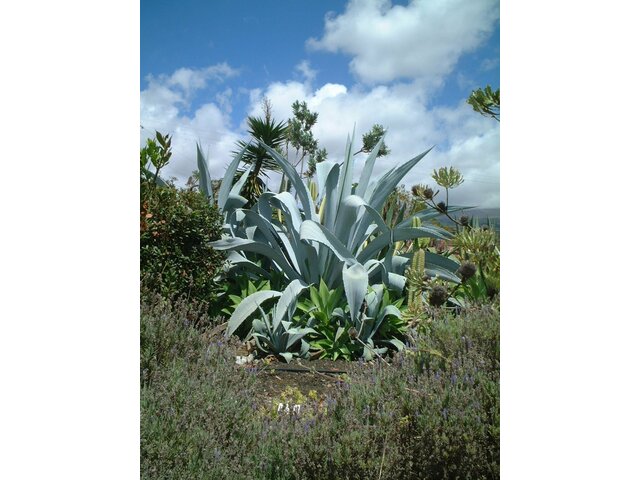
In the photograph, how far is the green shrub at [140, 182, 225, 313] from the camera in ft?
11.8

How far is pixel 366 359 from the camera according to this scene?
11.6 ft

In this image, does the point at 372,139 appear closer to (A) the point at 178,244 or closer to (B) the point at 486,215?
(A) the point at 178,244

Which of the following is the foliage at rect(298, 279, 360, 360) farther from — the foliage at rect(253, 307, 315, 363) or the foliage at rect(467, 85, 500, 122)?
the foliage at rect(467, 85, 500, 122)

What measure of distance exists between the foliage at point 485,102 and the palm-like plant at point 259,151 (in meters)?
3.02

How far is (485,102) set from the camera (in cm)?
227

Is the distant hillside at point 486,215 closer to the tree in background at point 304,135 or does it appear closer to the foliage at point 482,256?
the foliage at point 482,256

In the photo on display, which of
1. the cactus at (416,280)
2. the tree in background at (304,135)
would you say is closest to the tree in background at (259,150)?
the tree in background at (304,135)

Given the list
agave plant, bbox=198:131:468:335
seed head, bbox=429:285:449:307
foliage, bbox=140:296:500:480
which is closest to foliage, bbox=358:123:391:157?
agave plant, bbox=198:131:468:335
